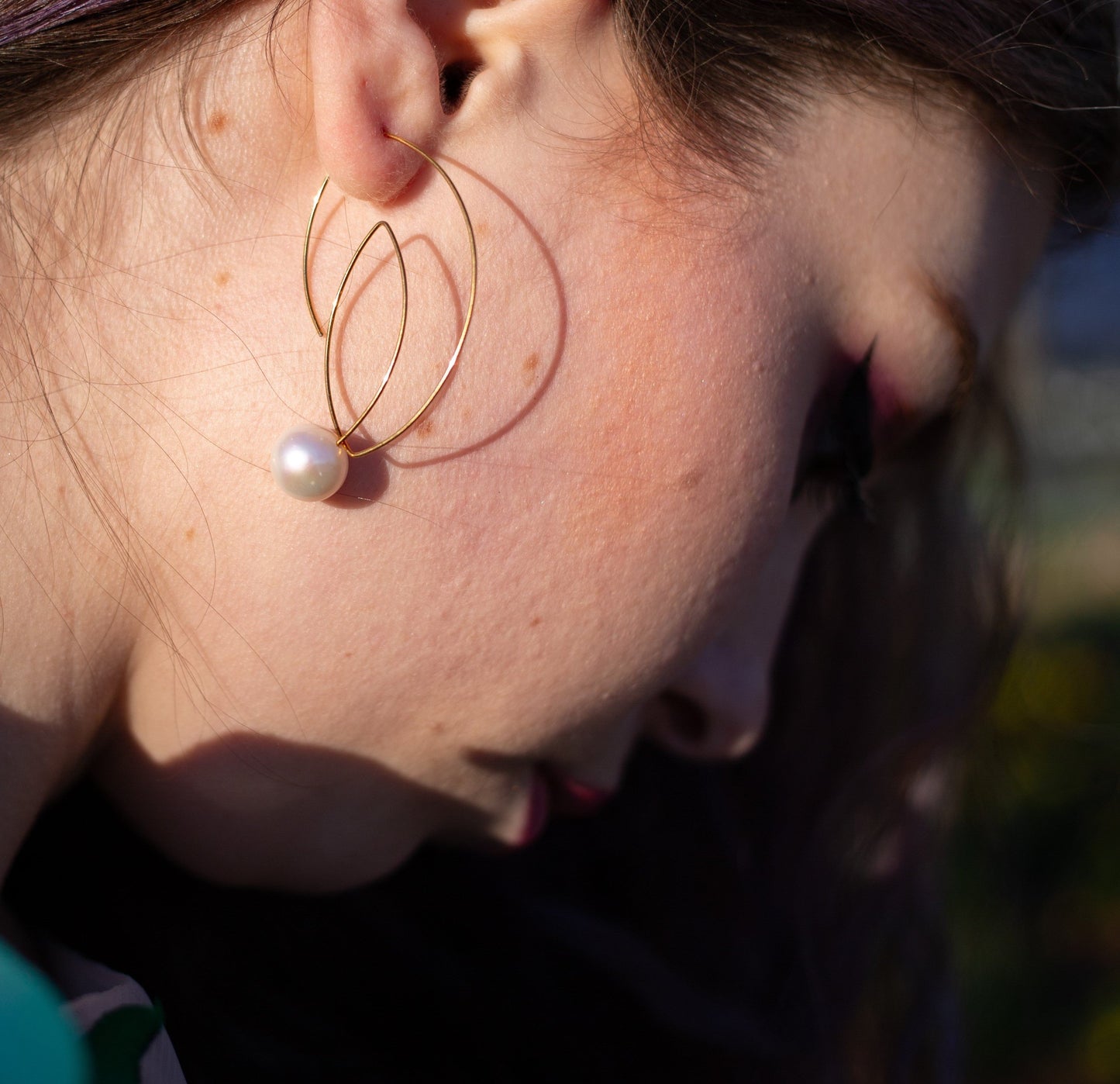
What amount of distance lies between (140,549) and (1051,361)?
159 centimetres

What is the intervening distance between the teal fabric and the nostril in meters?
0.81

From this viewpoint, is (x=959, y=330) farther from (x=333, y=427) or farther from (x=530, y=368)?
(x=333, y=427)

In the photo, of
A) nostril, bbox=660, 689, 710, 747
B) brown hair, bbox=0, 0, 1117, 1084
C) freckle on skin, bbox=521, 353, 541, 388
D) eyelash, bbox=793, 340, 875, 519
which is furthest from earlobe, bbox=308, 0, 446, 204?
brown hair, bbox=0, 0, 1117, 1084

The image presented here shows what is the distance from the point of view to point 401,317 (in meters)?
0.77

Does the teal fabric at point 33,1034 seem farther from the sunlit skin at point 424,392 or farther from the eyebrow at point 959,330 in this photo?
the eyebrow at point 959,330

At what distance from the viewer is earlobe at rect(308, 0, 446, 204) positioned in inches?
28.8

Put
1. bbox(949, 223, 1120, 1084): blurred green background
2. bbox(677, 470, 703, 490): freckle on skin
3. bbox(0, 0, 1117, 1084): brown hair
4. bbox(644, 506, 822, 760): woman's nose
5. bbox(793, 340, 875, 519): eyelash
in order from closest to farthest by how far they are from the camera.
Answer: bbox(677, 470, 703, 490): freckle on skin → bbox(793, 340, 875, 519): eyelash → bbox(644, 506, 822, 760): woman's nose → bbox(0, 0, 1117, 1084): brown hair → bbox(949, 223, 1120, 1084): blurred green background

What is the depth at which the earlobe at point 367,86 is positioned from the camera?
73 cm

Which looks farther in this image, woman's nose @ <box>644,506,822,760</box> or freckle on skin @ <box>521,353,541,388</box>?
woman's nose @ <box>644,506,822,760</box>

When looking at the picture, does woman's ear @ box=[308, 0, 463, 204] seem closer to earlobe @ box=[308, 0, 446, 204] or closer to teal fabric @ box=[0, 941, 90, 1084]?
earlobe @ box=[308, 0, 446, 204]

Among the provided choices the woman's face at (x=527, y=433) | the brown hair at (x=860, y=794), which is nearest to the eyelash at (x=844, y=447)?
the woman's face at (x=527, y=433)

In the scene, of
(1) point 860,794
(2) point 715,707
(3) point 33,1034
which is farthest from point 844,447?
(1) point 860,794

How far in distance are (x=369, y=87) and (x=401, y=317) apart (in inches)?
6.8

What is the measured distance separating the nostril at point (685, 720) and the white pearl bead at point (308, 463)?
2.02ft
